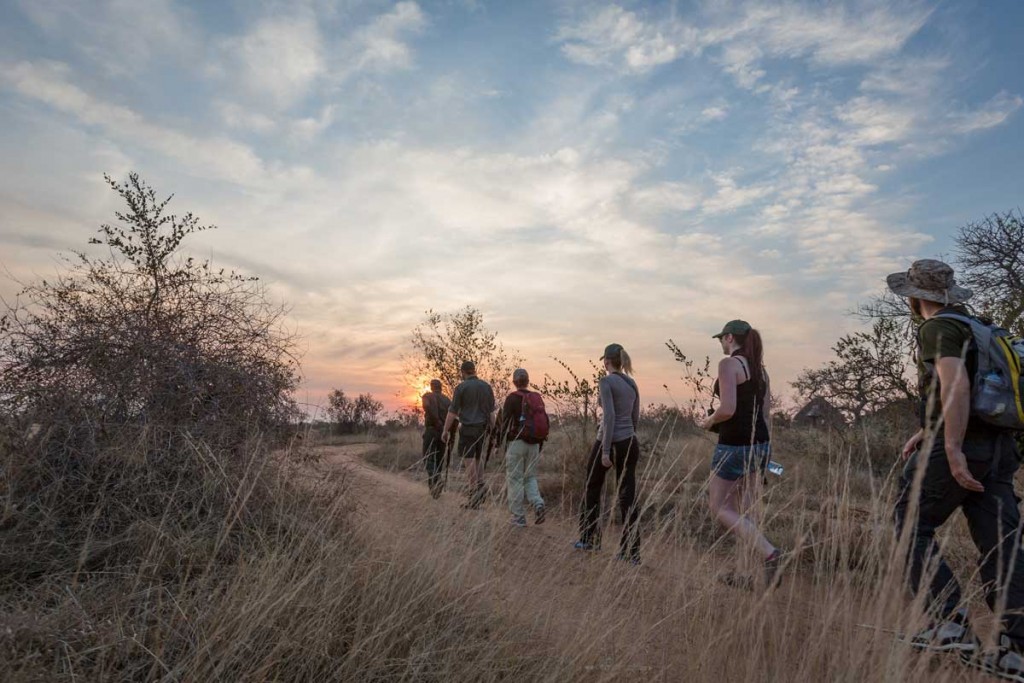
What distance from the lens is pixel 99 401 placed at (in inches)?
220

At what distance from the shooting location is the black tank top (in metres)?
5.44

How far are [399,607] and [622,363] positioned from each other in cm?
401

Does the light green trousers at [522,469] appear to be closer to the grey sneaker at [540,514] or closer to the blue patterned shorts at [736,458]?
the grey sneaker at [540,514]

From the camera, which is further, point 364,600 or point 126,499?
point 126,499

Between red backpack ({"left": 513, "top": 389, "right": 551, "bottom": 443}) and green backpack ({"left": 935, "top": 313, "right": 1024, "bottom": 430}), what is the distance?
17.9 feet

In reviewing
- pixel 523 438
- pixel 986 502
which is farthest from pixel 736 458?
pixel 523 438

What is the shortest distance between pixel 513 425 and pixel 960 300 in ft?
18.4

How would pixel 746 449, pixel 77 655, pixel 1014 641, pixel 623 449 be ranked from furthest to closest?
pixel 623 449 → pixel 746 449 → pixel 1014 641 → pixel 77 655

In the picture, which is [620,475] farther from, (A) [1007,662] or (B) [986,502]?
(A) [1007,662]

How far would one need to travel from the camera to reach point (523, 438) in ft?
28.8

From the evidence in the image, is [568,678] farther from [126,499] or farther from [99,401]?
[99,401]

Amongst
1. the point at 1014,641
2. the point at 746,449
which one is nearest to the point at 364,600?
the point at 746,449

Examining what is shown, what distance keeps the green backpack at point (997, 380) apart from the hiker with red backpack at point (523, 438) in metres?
5.47

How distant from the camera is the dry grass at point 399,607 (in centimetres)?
305
